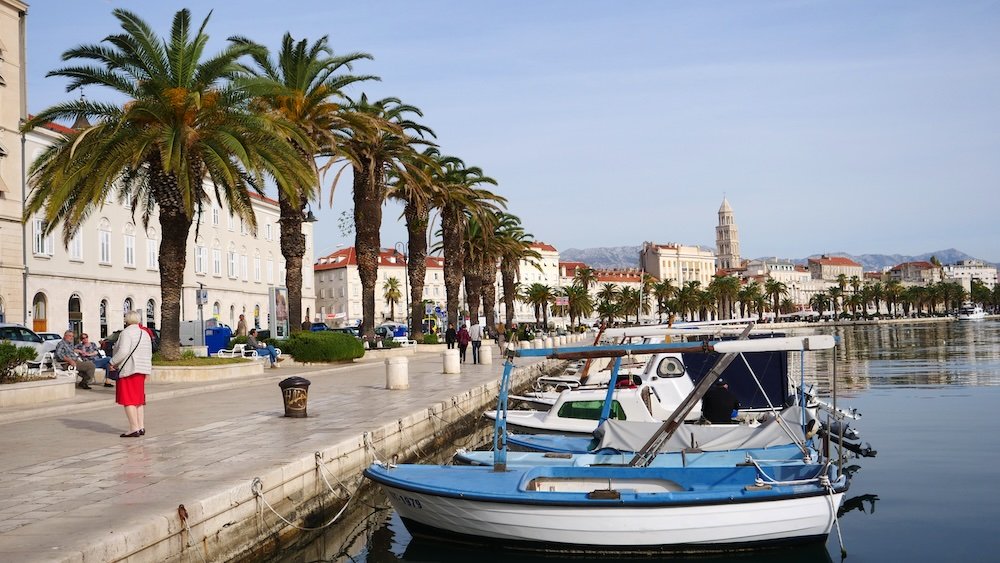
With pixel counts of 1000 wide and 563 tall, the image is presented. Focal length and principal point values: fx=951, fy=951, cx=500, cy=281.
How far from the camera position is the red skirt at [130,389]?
1396 cm

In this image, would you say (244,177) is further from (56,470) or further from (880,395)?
(880,395)

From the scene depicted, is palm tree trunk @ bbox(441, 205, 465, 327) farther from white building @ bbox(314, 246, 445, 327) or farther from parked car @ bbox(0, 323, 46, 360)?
white building @ bbox(314, 246, 445, 327)

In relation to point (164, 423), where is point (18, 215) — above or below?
above

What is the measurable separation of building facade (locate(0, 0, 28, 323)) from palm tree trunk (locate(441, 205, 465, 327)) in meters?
20.7

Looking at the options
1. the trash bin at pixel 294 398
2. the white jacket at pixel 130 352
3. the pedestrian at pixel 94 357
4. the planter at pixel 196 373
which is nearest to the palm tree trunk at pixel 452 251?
the planter at pixel 196 373

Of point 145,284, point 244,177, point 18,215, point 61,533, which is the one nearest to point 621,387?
point 61,533

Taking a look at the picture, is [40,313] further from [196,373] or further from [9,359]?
[9,359]

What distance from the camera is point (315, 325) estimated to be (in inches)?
2623

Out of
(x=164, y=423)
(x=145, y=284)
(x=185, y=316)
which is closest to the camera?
(x=164, y=423)

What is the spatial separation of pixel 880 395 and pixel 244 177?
2215 centimetres

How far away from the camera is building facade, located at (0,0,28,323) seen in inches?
1719

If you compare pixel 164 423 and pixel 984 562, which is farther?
pixel 164 423

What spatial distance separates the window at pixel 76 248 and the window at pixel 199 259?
13.1 meters

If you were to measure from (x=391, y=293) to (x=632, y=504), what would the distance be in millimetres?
132015
